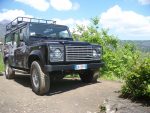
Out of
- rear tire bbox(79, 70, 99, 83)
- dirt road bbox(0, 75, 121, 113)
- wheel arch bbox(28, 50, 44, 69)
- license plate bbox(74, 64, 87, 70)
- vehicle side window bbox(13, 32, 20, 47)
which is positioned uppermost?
vehicle side window bbox(13, 32, 20, 47)

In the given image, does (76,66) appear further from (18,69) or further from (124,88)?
(18,69)

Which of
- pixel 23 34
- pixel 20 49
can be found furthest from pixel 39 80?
pixel 23 34

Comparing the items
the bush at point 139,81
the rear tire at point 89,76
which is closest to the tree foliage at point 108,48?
the rear tire at point 89,76

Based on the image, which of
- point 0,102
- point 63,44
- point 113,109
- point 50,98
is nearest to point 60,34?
point 63,44

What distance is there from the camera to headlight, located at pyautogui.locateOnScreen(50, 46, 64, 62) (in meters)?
8.15

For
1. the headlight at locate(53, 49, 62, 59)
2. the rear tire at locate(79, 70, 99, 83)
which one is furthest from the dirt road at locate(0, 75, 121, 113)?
the headlight at locate(53, 49, 62, 59)

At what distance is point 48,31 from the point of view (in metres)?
10.2

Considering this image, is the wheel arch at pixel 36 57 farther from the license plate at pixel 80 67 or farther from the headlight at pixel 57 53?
the license plate at pixel 80 67

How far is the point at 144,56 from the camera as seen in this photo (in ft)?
22.8

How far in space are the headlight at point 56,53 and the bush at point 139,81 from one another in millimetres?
2238

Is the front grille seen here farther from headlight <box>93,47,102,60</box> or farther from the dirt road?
the dirt road

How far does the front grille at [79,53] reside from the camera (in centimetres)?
856

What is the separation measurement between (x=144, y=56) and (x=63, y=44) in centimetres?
244

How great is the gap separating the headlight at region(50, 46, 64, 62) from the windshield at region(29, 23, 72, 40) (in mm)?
1688
